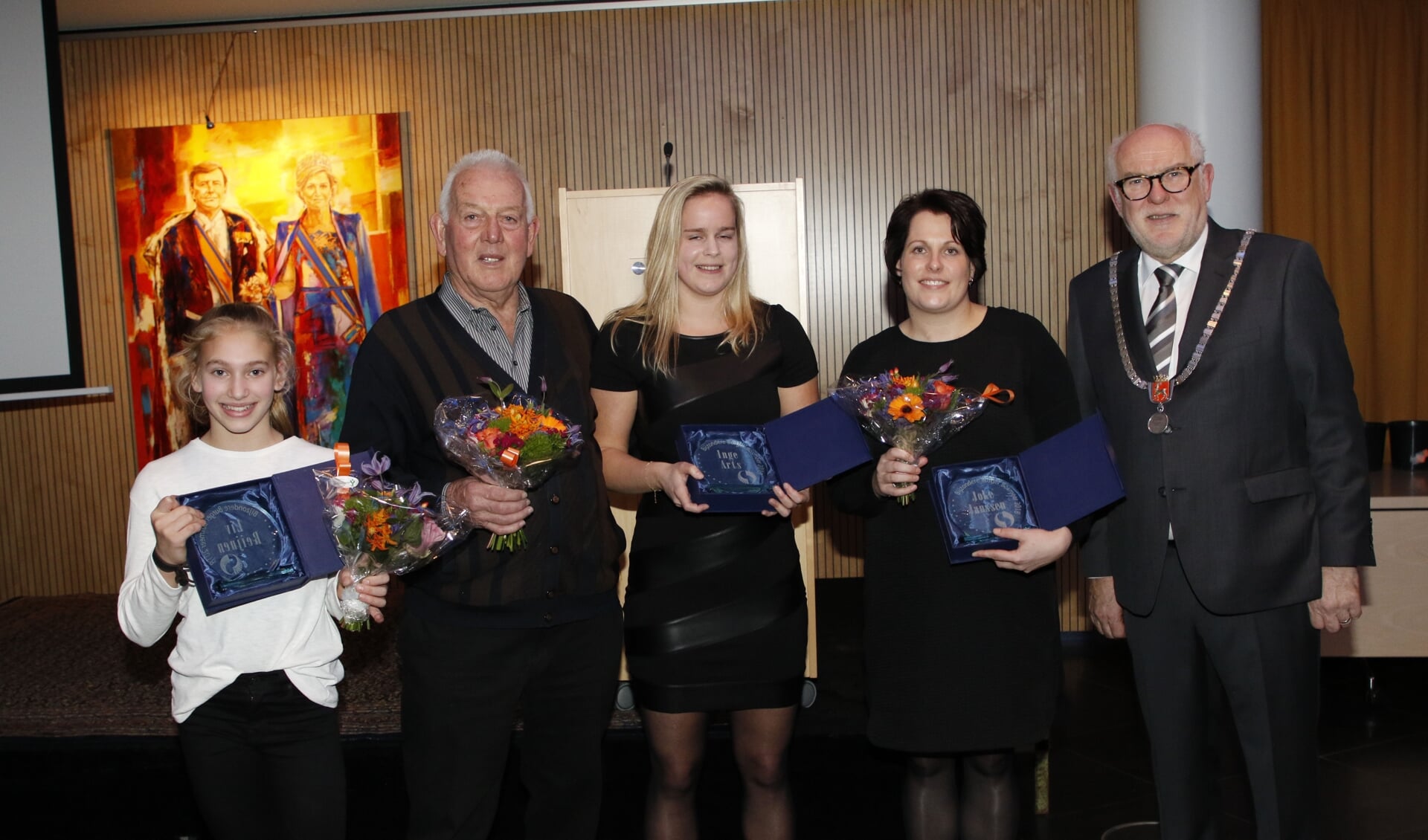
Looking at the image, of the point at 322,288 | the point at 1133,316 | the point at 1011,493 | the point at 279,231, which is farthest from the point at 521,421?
the point at 279,231

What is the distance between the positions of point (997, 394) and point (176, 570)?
5.88 feet

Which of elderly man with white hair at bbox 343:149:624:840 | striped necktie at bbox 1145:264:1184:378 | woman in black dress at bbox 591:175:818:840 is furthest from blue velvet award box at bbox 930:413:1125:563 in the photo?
elderly man with white hair at bbox 343:149:624:840

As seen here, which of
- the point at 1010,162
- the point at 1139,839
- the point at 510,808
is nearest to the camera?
the point at 1139,839

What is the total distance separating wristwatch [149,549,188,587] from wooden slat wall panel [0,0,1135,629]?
388cm

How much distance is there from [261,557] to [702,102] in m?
4.23

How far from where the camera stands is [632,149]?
5707mm

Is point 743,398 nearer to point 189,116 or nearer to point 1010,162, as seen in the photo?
point 1010,162

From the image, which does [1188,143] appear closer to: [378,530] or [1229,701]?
[1229,701]

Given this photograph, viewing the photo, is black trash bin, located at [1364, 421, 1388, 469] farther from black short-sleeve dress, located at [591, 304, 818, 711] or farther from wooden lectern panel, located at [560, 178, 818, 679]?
black short-sleeve dress, located at [591, 304, 818, 711]

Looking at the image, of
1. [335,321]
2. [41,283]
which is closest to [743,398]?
[41,283]

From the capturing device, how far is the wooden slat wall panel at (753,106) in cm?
552

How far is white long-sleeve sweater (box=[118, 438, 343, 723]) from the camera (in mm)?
2094

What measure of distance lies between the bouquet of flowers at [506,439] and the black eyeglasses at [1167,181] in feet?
4.70

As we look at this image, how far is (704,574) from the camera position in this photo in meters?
2.46
